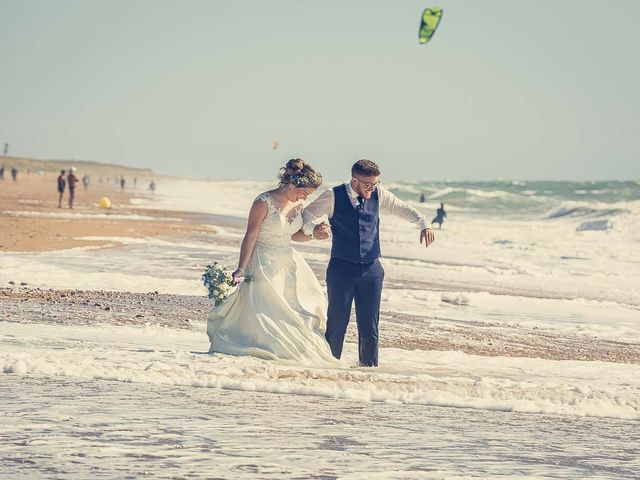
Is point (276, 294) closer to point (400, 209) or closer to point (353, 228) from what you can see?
point (353, 228)

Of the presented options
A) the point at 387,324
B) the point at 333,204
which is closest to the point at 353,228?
the point at 333,204

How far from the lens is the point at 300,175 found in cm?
912

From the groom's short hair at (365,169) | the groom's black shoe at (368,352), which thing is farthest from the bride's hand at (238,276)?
the groom's short hair at (365,169)

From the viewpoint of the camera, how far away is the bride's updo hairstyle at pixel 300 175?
9.09 meters

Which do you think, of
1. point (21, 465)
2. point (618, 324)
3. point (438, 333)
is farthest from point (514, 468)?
point (618, 324)

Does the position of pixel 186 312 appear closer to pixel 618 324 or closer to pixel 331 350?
pixel 331 350

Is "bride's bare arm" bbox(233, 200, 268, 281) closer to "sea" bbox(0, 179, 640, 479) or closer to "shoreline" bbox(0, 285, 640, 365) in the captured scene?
"sea" bbox(0, 179, 640, 479)

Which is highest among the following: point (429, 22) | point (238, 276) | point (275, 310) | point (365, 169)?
point (429, 22)

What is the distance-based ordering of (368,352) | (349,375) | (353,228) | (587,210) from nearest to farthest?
(349,375) < (353,228) < (368,352) < (587,210)

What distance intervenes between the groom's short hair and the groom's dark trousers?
0.71 metres

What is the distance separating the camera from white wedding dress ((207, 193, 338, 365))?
9.11m

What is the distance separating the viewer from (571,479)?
5691 millimetres

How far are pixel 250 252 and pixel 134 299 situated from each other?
4931 mm

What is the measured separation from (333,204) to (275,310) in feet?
3.15
